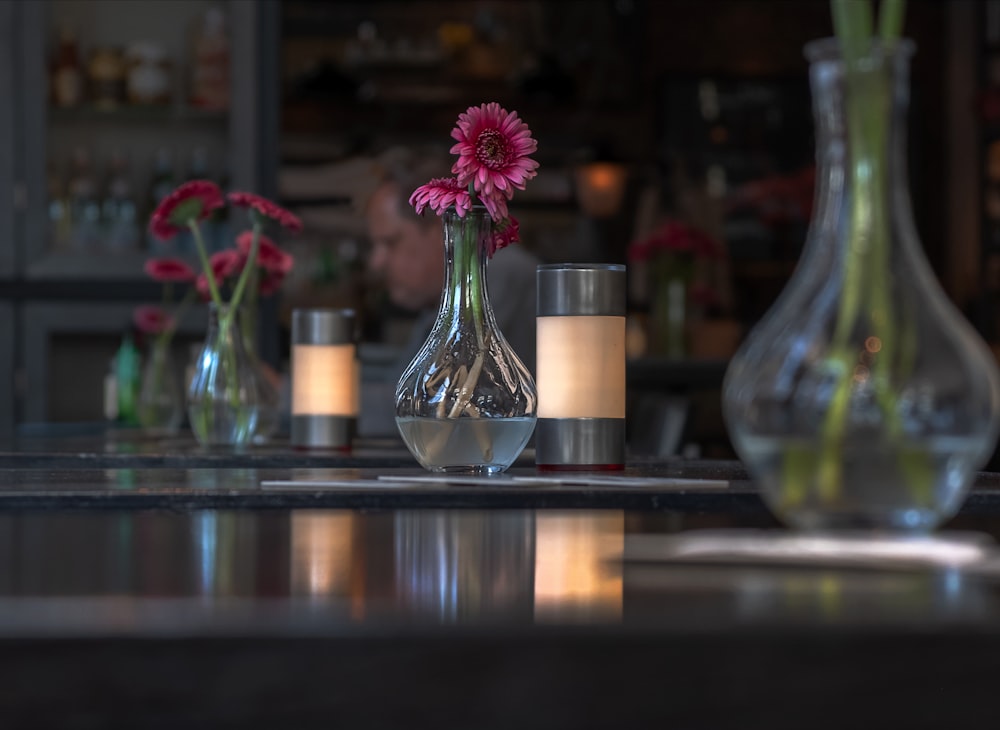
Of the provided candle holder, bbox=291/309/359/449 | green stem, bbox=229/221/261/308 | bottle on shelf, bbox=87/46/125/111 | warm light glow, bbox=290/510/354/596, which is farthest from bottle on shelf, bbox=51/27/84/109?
warm light glow, bbox=290/510/354/596

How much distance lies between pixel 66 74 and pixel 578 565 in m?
3.73

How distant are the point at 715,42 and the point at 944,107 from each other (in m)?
0.93

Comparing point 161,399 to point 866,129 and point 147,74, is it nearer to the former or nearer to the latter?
point 147,74

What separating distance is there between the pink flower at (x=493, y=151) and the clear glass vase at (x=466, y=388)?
0.04m

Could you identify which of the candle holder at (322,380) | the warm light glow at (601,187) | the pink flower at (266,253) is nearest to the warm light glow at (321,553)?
the candle holder at (322,380)

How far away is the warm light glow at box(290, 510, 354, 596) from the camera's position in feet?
2.02

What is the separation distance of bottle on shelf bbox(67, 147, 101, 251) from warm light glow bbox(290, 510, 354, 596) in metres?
3.28

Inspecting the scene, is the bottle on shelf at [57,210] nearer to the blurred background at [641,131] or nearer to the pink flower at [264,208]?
the blurred background at [641,131]

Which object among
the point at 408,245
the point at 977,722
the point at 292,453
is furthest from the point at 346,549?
the point at 408,245

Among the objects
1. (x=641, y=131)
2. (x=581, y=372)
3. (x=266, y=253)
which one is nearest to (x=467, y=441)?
(x=581, y=372)

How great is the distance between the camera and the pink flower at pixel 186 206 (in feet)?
6.46

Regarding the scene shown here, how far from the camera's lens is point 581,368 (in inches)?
53.8

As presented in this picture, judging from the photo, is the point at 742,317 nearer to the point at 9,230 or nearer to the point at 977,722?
the point at 9,230

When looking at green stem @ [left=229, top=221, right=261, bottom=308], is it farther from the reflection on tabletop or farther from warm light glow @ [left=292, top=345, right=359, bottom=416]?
the reflection on tabletop
